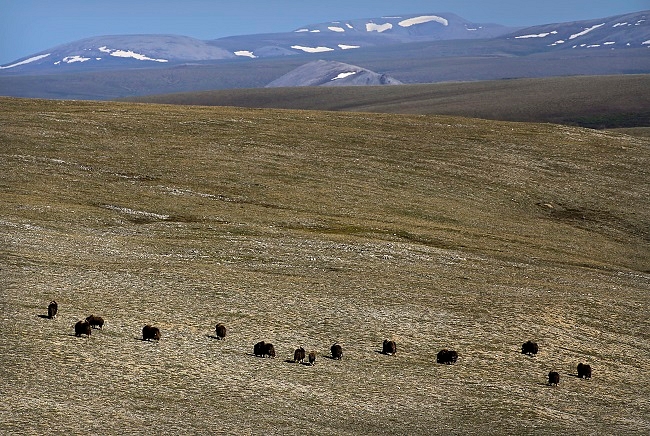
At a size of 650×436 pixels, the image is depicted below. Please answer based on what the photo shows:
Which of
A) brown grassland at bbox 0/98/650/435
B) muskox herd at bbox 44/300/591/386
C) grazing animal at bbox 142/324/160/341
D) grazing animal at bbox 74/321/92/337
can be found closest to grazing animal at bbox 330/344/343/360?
muskox herd at bbox 44/300/591/386

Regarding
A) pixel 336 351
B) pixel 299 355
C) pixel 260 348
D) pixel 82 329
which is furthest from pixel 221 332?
pixel 82 329

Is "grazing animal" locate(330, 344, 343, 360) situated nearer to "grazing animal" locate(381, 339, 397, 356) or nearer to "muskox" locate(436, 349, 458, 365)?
"grazing animal" locate(381, 339, 397, 356)

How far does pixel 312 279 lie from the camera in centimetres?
4731

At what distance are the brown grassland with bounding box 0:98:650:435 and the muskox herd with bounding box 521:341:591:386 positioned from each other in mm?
394

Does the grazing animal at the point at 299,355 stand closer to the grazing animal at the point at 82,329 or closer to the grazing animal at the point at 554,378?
the grazing animal at the point at 82,329

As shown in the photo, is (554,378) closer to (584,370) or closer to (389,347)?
(584,370)

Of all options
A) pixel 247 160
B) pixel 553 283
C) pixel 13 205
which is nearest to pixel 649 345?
pixel 553 283

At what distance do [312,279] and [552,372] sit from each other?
16.4 metres

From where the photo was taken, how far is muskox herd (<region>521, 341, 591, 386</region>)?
3444 centimetres

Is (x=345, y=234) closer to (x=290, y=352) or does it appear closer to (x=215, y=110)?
(x=290, y=352)

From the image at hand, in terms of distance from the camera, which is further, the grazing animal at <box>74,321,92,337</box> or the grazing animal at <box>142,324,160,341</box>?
the grazing animal at <box>142,324,160,341</box>

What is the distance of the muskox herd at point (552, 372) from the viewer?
113 feet

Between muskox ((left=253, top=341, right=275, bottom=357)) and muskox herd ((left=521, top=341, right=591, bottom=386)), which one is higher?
muskox ((left=253, top=341, right=275, bottom=357))

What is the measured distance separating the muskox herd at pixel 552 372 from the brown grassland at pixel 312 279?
0.39m
